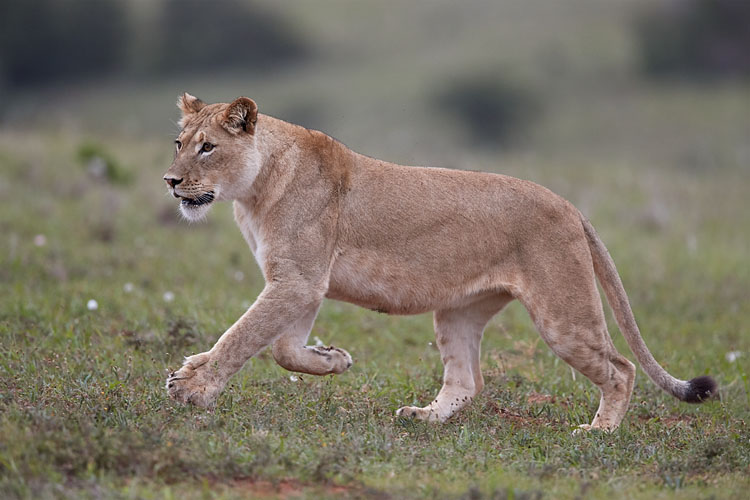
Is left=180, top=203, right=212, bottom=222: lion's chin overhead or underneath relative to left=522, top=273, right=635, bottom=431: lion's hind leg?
overhead

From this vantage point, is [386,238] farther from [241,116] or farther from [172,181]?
[172,181]

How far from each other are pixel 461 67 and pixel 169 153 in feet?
64.3

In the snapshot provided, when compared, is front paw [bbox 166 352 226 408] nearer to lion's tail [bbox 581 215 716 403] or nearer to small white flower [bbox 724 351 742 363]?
lion's tail [bbox 581 215 716 403]

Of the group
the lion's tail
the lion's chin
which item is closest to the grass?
the lion's tail

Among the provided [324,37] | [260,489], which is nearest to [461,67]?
[324,37]

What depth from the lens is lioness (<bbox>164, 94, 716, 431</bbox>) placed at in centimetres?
594

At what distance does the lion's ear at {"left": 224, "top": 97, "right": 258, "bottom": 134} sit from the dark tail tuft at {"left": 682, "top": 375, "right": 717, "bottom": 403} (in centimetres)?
305

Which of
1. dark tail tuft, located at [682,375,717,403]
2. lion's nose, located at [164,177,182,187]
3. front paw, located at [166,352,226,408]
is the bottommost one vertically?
dark tail tuft, located at [682,375,717,403]

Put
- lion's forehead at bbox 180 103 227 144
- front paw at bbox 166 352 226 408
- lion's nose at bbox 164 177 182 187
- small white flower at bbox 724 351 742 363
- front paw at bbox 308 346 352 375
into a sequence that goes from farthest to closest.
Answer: small white flower at bbox 724 351 742 363
front paw at bbox 308 346 352 375
lion's forehead at bbox 180 103 227 144
lion's nose at bbox 164 177 182 187
front paw at bbox 166 352 226 408

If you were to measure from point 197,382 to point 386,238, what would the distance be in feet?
4.56

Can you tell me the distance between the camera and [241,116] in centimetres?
599

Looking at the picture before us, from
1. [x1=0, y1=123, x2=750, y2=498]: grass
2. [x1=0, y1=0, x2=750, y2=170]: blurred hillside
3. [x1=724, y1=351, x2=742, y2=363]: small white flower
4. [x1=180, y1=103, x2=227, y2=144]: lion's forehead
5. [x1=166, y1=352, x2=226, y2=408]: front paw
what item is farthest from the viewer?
[x1=0, y1=0, x2=750, y2=170]: blurred hillside

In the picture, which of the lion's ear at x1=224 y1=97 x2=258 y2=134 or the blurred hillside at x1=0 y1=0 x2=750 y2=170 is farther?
the blurred hillside at x1=0 y1=0 x2=750 y2=170

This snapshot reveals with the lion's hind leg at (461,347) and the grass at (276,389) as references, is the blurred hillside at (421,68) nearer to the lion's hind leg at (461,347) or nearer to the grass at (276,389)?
the grass at (276,389)
